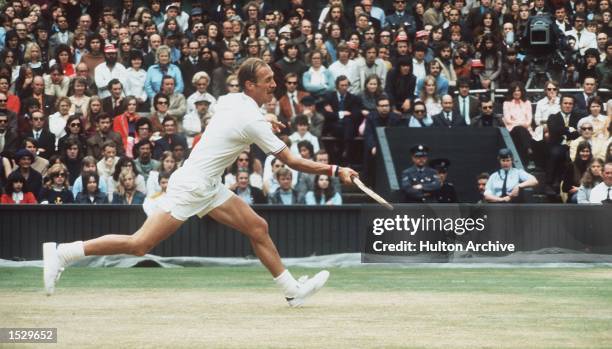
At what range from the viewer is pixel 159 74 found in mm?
20750

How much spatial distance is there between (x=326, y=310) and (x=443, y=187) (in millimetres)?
7761

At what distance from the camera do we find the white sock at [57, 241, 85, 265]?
1064cm

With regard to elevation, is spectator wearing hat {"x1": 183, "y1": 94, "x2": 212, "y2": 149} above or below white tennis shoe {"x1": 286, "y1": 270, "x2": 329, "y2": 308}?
above

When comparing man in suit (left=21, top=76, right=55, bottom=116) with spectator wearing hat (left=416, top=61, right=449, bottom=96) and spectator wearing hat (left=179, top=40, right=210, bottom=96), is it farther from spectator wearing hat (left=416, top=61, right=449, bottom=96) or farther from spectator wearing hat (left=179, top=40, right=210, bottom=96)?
spectator wearing hat (left=416, top=61, right=449, bottom=96)

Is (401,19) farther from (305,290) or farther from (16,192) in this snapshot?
(305,290)

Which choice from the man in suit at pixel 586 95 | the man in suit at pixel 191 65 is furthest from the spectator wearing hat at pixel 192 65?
the man in suit at pixel 586 95

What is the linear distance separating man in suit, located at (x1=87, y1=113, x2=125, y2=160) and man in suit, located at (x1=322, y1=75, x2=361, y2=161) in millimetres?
3275

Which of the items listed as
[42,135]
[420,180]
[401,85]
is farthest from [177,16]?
[420,180]

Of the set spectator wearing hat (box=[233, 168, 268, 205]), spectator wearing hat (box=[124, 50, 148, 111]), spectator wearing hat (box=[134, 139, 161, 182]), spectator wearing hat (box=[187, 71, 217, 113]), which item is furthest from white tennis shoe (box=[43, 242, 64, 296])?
spectator wearing hat (box=[124, 50, 148, 111])

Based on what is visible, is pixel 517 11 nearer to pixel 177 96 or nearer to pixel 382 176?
pixel 382 176

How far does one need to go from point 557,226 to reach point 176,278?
5.42m

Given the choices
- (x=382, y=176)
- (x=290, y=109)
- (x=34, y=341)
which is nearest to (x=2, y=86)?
(x=290, y=109)

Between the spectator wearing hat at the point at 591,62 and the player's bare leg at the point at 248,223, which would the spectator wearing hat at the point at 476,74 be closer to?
the spectator wearing hat at the point at 591,62

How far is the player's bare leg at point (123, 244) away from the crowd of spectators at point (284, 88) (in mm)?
6955
